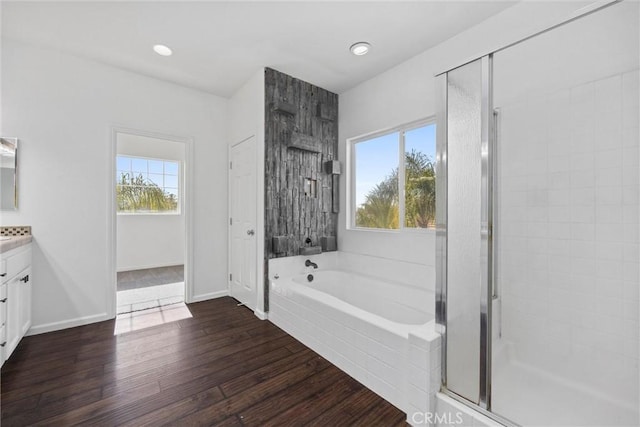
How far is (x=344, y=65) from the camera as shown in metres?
2.86

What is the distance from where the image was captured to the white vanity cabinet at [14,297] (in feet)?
6.00

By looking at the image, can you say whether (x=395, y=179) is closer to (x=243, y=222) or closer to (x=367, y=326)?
(x=367, y=326)

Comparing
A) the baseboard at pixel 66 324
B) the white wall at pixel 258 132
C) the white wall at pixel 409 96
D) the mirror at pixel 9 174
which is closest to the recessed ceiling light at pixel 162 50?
the white wall at pixel 258 132

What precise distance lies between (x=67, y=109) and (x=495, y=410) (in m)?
4.06

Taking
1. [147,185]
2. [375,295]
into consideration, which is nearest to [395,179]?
[375,295]

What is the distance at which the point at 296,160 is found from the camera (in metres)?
3.16

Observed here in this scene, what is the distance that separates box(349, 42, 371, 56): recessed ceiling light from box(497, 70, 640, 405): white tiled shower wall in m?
1.27

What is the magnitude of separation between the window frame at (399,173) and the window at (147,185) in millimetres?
3931

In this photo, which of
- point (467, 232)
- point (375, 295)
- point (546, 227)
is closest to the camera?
point (467, 232)

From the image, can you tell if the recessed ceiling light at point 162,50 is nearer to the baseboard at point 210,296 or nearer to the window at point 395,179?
the window at point 395,179

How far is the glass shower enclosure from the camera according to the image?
1.41 meters

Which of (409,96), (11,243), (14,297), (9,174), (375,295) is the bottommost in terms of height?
(375,295)

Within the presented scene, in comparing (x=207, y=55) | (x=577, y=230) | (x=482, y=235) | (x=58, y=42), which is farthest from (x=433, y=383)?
(x=58, y=42)

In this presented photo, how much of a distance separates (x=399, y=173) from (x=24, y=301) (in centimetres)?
351
